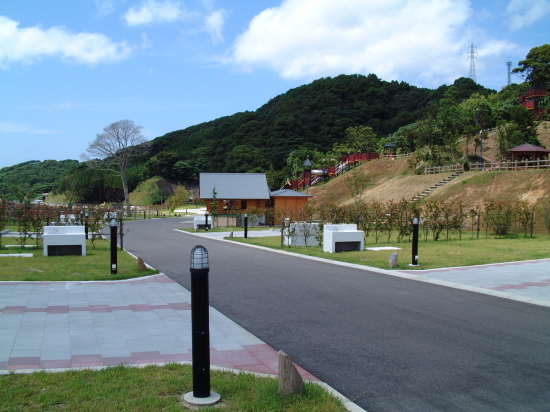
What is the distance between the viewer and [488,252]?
1606 cm

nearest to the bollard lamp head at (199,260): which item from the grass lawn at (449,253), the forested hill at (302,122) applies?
the grass lawn at (449,253)

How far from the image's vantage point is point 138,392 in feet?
13.6

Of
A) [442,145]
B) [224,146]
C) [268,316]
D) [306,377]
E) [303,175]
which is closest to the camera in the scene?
[306,377]

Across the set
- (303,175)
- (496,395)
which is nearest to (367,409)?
(496,395)

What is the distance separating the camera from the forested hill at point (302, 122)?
83062 millimetres

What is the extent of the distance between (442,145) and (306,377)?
173 feet

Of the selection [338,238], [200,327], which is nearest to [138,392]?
[200,327]

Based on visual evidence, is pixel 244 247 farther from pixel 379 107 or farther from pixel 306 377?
pixel 379 107

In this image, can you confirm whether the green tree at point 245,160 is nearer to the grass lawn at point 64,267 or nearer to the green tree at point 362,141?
the green tree at point 362,141

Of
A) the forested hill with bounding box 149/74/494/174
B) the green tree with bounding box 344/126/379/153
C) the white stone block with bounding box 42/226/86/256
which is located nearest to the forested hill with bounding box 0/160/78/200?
the forested hill with bounding box 149/74/494/174

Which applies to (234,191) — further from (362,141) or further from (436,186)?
(362,141)

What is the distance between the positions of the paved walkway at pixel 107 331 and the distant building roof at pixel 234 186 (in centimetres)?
3250

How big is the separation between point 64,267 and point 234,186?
100 feet

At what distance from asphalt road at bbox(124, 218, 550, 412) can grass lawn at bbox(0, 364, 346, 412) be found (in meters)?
0.66
